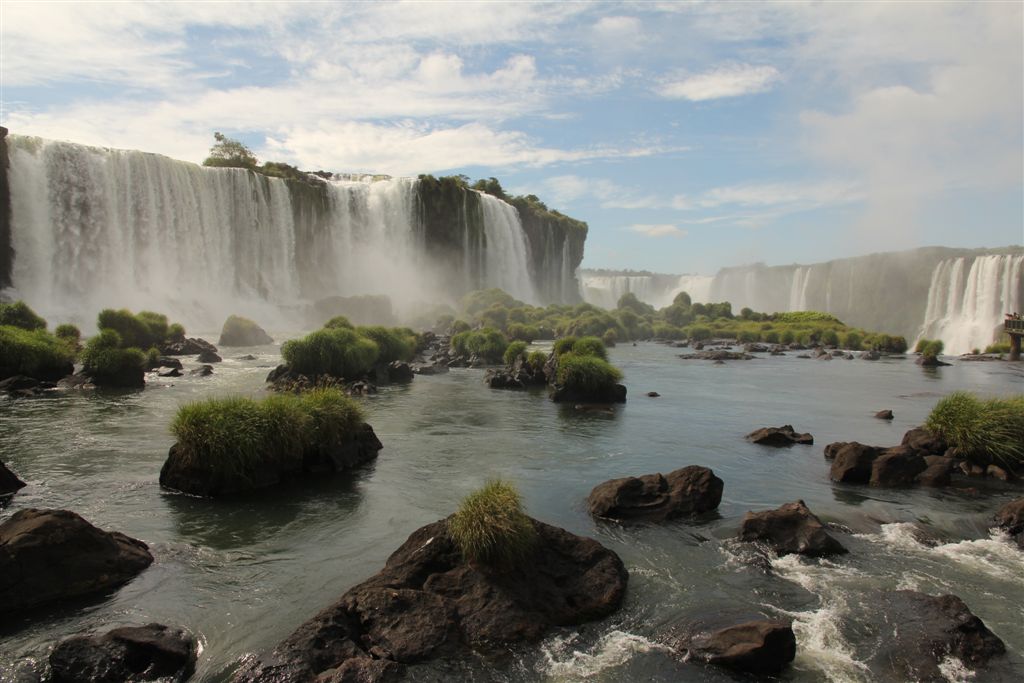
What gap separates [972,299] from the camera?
74125mm

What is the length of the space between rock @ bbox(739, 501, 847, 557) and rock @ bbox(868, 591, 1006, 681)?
200cm

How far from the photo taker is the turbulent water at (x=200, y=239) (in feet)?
162

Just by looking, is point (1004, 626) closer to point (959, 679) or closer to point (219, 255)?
point (959, 679)

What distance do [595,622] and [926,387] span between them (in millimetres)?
32305

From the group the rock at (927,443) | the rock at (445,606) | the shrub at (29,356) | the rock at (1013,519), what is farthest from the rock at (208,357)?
the rock at (1013,519)

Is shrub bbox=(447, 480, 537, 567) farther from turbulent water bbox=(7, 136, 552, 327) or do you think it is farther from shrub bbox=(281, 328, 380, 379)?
turbulent water bbox=(7, 136, 552, 327)

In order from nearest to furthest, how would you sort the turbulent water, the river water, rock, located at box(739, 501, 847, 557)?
1. the river water
2. rock, located at box(739, 501, 847, 557)
3. the turbulent water

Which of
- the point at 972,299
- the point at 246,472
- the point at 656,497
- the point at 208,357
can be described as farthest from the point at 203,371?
the point at 972,299

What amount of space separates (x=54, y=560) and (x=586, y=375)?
20.3 metres

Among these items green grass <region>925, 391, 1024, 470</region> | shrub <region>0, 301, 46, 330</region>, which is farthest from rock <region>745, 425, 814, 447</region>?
shrub <region>0, 301, 46, 330</region>

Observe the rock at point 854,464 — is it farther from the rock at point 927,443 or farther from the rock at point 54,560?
the rock at point 54,560

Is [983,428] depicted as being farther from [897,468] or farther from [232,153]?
[232,153]

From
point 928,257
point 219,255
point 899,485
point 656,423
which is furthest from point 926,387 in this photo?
point 928,257

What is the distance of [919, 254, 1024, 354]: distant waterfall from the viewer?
69688mm
